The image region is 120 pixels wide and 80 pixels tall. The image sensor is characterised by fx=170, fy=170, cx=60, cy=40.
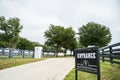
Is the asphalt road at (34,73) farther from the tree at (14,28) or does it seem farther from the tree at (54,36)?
the tree at (54,36)

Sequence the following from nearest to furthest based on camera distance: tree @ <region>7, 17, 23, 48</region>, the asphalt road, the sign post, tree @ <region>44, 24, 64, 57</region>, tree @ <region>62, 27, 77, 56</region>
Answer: the sign post → the asphalt road → tree @ <region>7, 17, 23, 48</region> → tree @ <region>44, 24, 64, 57</region> → tree @ <region>62, 27, 77, 56</region>

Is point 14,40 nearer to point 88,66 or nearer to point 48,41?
point 48,41

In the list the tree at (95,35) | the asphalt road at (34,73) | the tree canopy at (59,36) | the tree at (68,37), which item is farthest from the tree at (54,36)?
the asphalt road at (34,73)

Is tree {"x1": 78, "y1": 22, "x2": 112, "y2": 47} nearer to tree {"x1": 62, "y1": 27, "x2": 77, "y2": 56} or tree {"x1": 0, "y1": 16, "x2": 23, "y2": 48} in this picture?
tree {"x1": 62, "y1": 27, "x2": 77, "y2": 56}

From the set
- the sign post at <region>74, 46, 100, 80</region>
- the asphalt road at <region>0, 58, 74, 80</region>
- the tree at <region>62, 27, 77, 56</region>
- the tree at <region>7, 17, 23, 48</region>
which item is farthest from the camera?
the tree at <region>62, 27, 77, 56</region>

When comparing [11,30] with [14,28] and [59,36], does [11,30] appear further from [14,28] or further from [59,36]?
[59,36]

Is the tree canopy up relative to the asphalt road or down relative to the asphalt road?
up

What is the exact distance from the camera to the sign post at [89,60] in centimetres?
441

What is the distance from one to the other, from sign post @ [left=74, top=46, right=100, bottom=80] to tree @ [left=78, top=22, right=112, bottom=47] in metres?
47.4

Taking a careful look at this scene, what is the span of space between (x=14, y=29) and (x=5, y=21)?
438cm

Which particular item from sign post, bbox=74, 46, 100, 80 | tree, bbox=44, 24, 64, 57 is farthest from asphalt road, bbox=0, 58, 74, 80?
tree, bbox=44, 24, 64, 57

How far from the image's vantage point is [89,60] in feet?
15.8

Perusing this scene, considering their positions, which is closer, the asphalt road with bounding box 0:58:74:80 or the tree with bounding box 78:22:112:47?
the asphalt road with bounding box 0:58:74:80

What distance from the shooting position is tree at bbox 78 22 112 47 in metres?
52.9
